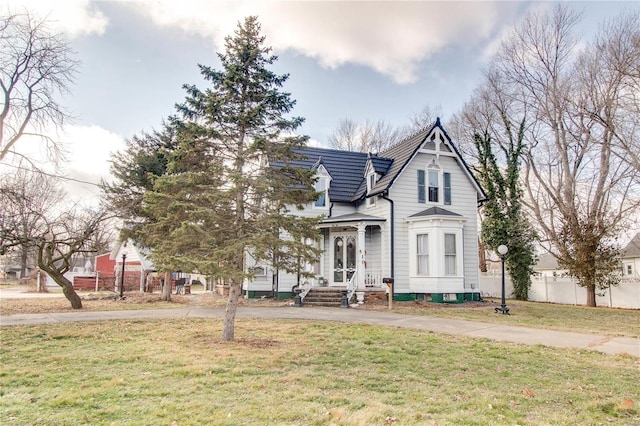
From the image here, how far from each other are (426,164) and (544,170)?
11454 mm

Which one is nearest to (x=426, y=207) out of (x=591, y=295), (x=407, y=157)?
(x=407, y=157)

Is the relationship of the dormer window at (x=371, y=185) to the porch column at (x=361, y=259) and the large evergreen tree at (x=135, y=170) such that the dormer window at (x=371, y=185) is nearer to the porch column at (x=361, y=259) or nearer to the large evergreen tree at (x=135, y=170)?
the porch column at (x=361, y=259)

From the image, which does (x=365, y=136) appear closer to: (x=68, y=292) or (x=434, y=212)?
(x=434, y=212)

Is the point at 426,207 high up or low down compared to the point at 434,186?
down

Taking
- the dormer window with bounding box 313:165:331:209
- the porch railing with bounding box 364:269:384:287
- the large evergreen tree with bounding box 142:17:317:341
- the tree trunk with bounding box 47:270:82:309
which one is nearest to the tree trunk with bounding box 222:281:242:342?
the large evergreen tree with bounding box 142:17:317:341

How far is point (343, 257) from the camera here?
18.8 m

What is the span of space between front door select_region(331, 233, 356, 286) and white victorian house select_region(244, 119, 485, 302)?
0.05 meters

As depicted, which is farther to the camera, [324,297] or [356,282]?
[356,282]

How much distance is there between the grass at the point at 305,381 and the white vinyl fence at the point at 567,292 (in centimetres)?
1601

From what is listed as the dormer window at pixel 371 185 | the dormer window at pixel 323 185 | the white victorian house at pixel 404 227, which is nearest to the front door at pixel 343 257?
the white victorian house at pixel 404 227

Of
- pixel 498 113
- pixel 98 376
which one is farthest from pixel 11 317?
pixel 498 113

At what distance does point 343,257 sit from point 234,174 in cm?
1173

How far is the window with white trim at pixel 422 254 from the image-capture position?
17.7 m

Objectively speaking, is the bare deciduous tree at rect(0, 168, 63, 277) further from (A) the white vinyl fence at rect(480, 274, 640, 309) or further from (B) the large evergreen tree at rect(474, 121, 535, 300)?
(A) the white vinyl fence at rect(480, 274, 640, 309)
